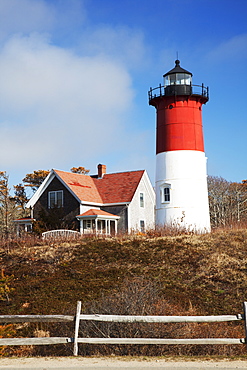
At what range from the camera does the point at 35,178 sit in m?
57.2

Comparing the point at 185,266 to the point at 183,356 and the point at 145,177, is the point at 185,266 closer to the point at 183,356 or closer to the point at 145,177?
the point at 183,356

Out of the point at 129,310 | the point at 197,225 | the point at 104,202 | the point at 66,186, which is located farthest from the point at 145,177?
the point at 129,310

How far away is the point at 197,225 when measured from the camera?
2628cm

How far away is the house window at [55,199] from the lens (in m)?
32.7

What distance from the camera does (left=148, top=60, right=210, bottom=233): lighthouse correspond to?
26.7 m

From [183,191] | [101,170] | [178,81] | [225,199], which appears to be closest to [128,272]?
[183,191]

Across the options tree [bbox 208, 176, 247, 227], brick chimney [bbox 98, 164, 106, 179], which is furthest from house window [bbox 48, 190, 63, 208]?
tree [bbox 208, 176, 247, 227]

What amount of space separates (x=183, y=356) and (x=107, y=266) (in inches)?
356

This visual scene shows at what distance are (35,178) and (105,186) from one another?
78.0ft

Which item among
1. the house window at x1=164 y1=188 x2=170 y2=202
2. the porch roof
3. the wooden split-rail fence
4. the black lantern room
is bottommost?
the wooden split-rail fence

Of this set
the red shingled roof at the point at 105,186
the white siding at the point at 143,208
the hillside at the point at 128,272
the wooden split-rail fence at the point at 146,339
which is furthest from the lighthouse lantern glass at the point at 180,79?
the wooden split-rail fence at the point at 146,339

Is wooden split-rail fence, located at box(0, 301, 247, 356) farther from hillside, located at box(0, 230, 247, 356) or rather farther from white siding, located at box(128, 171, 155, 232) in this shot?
white siding, located at box(128, 171, 155, 232)

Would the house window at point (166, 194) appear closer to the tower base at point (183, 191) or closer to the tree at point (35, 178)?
the tower base at point (183, 191)

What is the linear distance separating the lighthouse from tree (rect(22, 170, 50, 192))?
1218 inches
